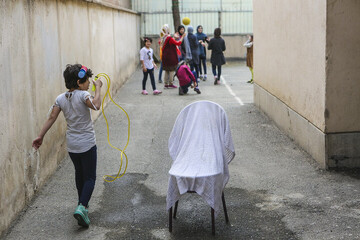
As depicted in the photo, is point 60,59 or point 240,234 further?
point 60,59

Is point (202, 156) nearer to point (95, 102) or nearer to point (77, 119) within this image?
point (95, 102)

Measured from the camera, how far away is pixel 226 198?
22.5 ft

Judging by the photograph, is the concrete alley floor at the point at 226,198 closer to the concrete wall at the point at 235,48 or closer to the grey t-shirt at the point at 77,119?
the grey t-shirt at the point at 77,119

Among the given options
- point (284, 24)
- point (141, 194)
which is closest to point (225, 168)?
point (141, 194)

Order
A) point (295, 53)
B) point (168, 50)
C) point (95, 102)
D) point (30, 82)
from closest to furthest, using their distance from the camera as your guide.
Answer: point (95, 102) → point (30, 82) → point (295, 53) → point (168, 50)

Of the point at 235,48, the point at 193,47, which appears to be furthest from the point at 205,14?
the point at 193,47

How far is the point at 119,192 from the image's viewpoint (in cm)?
724

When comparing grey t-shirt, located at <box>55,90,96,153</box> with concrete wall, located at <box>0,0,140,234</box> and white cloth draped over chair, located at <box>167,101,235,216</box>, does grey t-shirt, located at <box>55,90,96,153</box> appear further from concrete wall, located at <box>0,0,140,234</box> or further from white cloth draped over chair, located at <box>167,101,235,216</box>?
white cloth draped over chair, located at <box>167,101,235,216</box>

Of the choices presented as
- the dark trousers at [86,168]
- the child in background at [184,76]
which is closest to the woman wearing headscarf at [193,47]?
the child in background at [184,76]

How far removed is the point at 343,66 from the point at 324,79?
12.0 inches

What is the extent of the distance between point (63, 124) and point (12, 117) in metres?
2.87

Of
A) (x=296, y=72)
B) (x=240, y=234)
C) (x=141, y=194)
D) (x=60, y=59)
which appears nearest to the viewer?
(x=240, y=234)

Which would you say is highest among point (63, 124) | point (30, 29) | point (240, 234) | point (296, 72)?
point (30, 29)

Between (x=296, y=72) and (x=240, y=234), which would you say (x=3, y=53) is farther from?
(x=296, y=72)
